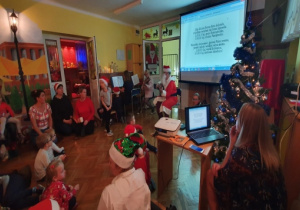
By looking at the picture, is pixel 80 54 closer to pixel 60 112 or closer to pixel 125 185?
pixel 60 112

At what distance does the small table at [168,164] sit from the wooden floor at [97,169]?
13 cm

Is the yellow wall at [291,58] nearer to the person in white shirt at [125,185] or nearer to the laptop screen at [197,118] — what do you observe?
the laptop screen at [197,118]

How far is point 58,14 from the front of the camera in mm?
3602

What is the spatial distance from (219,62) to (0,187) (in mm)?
4060

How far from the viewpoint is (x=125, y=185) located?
0.92m

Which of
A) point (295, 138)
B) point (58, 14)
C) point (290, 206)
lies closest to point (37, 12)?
point (58, 14)

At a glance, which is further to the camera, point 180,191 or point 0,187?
point 180,191

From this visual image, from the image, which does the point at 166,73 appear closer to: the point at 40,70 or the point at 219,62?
the point at 219,62

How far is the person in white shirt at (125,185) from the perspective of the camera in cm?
88

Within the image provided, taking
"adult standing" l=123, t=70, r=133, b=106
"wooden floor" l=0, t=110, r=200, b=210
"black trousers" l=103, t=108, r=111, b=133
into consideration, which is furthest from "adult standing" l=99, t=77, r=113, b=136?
"adult standing" l=123, t=70, r=133, b=106

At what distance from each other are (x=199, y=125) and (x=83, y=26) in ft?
13.5

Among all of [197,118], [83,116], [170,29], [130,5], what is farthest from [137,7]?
[197,118]

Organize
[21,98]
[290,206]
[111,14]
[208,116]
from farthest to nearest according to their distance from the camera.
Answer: [111,14] → [21,98] → [208,116] → [290,206]

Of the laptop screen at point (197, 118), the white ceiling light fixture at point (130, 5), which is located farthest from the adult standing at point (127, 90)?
the laptop screen at point (197, 118)
